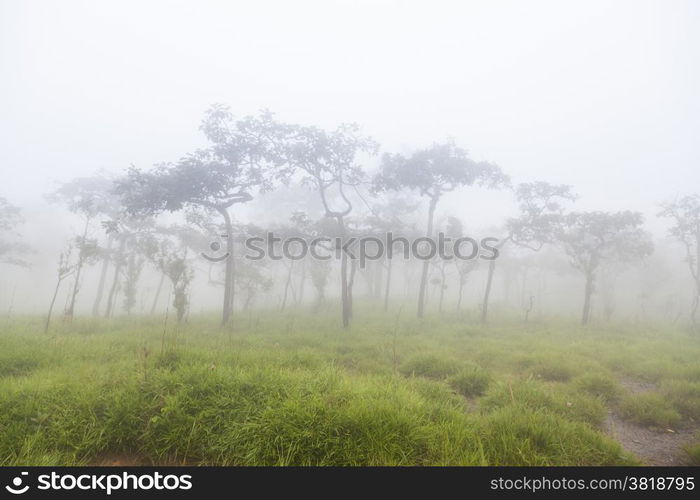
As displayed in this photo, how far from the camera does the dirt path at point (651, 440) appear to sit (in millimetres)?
4871

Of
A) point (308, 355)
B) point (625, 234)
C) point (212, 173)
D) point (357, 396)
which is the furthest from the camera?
point (625, 234)

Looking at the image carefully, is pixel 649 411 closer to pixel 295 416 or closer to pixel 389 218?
pixel 295 416

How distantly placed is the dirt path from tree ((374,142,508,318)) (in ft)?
47.6

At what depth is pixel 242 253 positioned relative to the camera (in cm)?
2606

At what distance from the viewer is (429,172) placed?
21266 millimetres

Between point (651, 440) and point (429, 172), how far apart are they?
709 inches

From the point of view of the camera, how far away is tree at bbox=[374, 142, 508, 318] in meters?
21.0

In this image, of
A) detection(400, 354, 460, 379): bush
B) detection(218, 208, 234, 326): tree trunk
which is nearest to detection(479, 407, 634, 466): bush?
detection(400, 354, 460, 379): bush

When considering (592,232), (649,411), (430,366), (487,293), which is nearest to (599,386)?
(649,411)

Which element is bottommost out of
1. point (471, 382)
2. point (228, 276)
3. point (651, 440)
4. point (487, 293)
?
point (487, 293)

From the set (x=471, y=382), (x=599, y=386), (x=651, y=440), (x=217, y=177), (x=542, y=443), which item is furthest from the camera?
(x=217, y=177)
